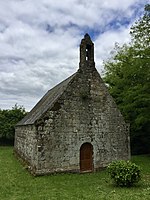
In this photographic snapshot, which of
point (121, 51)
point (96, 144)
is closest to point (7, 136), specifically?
point (121, 51)

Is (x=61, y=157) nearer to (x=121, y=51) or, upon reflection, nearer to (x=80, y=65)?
(x=80, y=65)

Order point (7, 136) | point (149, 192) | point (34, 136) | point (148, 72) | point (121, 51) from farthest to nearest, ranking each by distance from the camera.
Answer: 1. point (7, 136)
2. point (121, 51)
3. point (148, 72)
4. point (34, 136)
5. point (149, 192)

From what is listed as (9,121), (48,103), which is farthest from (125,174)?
(9,121)

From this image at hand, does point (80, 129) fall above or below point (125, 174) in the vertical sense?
above

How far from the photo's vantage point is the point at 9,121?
37.2 metres

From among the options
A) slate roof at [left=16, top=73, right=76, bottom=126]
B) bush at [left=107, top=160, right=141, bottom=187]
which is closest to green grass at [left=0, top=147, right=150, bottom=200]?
bush at [left=107, top=160, right=141, bottom=187]

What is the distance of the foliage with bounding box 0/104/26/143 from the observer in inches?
1422

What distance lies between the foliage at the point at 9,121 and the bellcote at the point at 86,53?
23260 mm

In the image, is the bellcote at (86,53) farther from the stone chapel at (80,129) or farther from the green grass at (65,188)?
the green grass at (65,188)

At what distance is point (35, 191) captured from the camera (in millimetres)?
9859

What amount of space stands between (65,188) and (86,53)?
936 centimetres

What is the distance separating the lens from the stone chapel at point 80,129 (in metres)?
13.7

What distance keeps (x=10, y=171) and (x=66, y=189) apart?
218 inches

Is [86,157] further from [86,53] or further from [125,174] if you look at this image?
[86,53]
